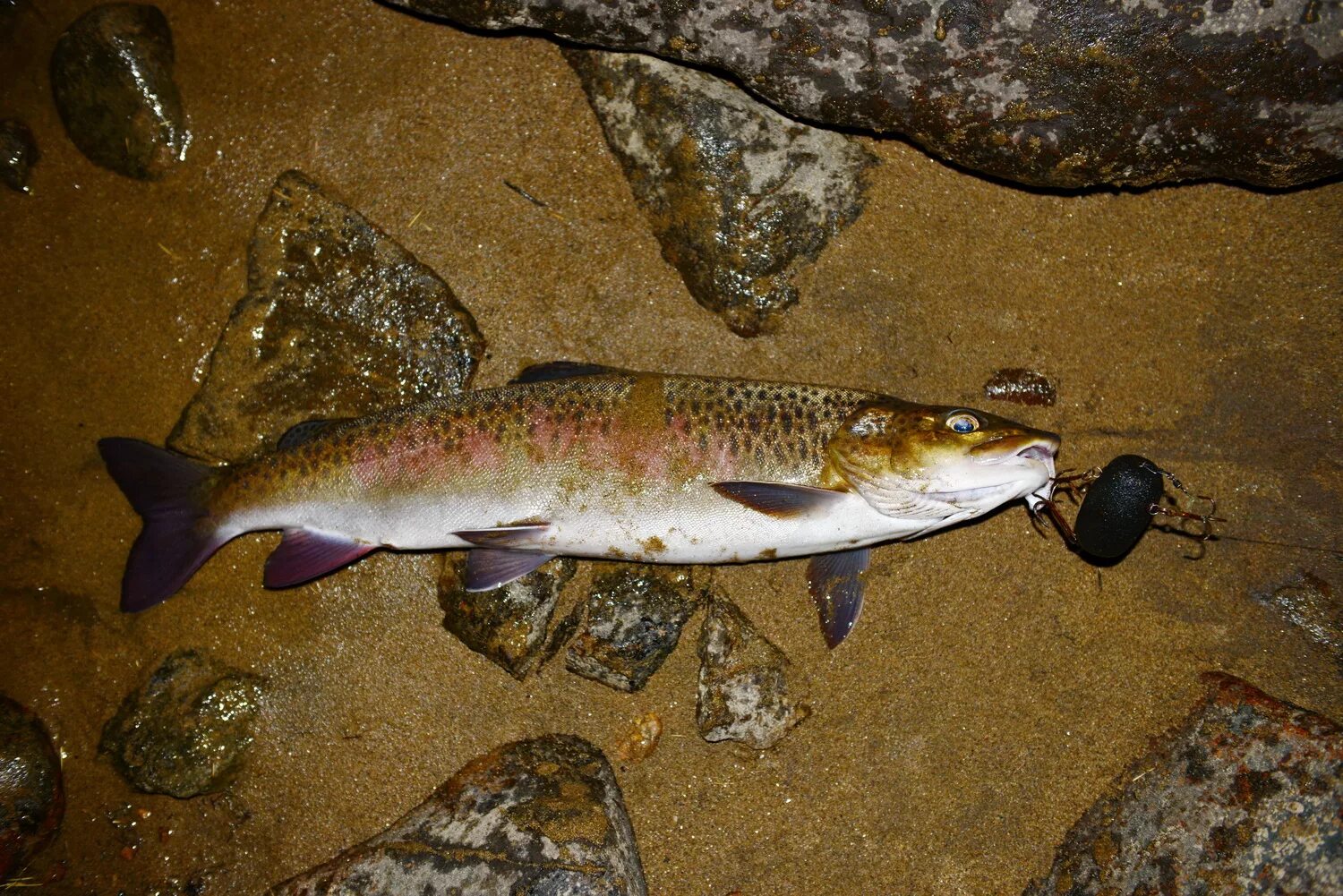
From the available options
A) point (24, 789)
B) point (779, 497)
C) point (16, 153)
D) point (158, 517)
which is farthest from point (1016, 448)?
point (16, 153)

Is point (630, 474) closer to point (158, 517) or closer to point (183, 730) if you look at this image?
point (158, 517)

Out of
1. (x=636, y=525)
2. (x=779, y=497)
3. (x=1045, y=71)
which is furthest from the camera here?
(x=636, y=525)

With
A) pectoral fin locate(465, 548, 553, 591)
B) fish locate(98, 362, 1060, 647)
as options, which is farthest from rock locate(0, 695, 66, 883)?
pectoral fin locate(465, 548, 553, 591)

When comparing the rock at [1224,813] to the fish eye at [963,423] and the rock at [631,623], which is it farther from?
the rock at [631,623]

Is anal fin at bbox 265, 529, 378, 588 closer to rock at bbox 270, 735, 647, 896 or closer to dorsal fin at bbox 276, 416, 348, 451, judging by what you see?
dorsal fin at bbox 276, 416, 348, 451

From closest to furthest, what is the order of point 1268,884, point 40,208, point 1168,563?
point 1268,884 < point 1168,563 < point 40,208

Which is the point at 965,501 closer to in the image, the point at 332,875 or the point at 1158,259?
the point at 1158,259

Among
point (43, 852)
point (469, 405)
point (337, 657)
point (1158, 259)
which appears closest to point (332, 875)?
point (337, 657)
